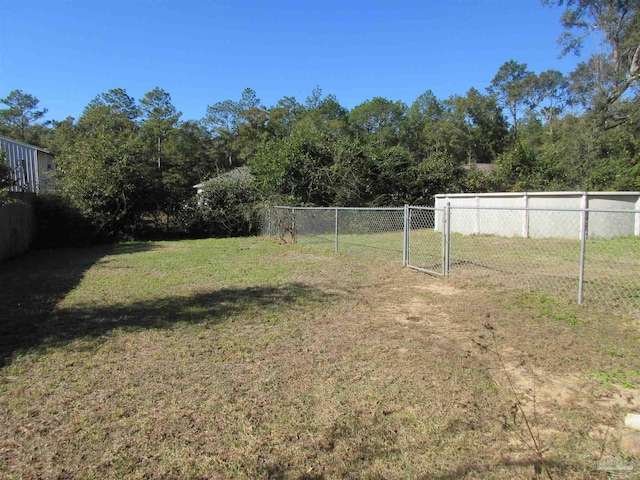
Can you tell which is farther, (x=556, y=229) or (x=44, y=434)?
(x=556, y=229)

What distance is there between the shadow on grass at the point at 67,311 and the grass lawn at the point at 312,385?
0.13 feet

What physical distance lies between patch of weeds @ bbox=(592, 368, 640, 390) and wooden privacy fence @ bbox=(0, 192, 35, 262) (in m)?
11.9

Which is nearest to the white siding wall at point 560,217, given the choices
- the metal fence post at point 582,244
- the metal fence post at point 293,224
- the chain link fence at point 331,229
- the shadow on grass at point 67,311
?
the chain link fence at point 331,229

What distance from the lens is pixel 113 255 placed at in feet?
39.7

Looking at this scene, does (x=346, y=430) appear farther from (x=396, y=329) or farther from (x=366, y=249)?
(x=366, y=249)

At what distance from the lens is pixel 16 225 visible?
1194 centimetres

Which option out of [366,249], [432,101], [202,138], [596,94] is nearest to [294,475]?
[366,249]

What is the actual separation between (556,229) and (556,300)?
936 centimetres

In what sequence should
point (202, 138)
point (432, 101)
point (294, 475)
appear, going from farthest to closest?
1. point (432, 101)
2. point (202, 138)
3. point (294, 475)

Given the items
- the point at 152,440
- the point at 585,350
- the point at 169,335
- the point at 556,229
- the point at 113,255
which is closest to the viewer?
the point at 152,440

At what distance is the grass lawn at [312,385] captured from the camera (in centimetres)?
243

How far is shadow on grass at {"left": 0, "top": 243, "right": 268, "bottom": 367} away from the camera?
188 inches

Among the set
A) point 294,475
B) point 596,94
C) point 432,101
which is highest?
point 432,101

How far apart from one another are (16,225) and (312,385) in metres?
12.3
